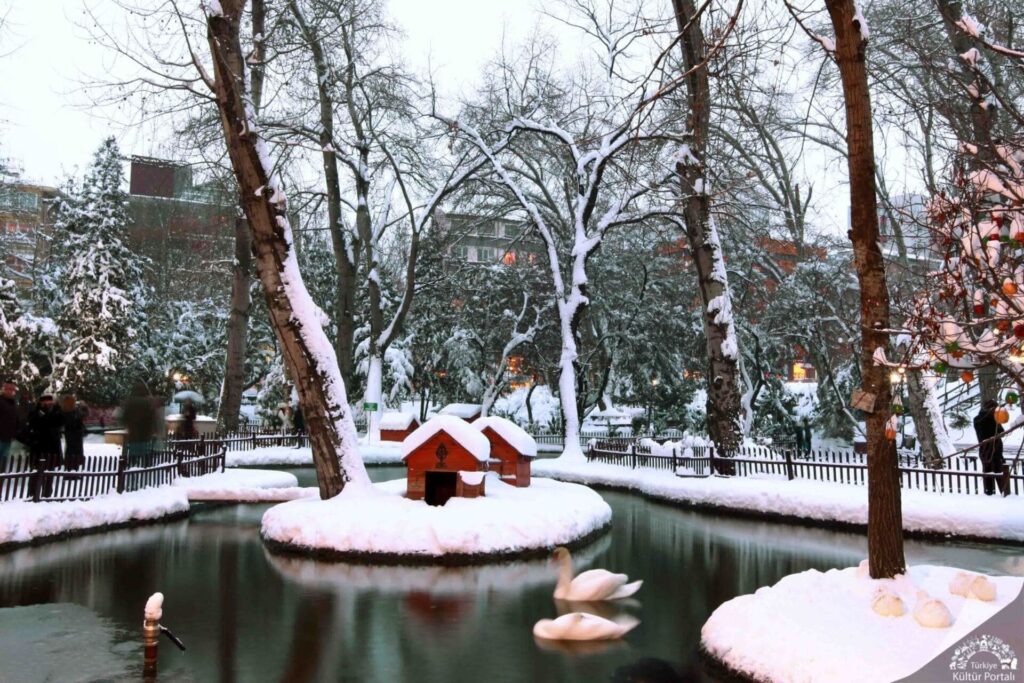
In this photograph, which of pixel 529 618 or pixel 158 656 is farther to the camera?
pixel 529 618

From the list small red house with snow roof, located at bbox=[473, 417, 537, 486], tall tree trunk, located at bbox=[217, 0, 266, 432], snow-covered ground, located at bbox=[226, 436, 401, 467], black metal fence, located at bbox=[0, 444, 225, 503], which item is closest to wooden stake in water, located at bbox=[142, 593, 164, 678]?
black metal fence, located at bbox=[0, 444, 225, 503]

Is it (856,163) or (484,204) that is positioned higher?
(484,204)

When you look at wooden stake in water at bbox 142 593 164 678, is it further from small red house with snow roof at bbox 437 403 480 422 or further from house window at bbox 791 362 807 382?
house window at bbox 791 362 807 382

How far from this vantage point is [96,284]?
3575 centimetres

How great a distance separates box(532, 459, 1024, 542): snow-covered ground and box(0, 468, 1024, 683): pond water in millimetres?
759

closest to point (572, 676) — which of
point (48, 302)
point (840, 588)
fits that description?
point (840, 588)

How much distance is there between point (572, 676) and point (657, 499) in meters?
12.9

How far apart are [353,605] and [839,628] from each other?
211 inches

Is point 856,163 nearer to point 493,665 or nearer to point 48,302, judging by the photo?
point 493,665

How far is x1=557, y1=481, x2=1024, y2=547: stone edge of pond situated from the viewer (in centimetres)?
1337

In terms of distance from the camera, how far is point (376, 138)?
27.5 metres

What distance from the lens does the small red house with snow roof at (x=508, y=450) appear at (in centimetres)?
1603

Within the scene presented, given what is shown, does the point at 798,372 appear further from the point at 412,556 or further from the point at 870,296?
the point at 870,296

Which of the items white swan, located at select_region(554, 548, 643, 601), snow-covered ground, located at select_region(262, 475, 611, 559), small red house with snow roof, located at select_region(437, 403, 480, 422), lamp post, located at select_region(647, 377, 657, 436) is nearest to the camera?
white swan, located at select_region(554, 548, 643, 601)
